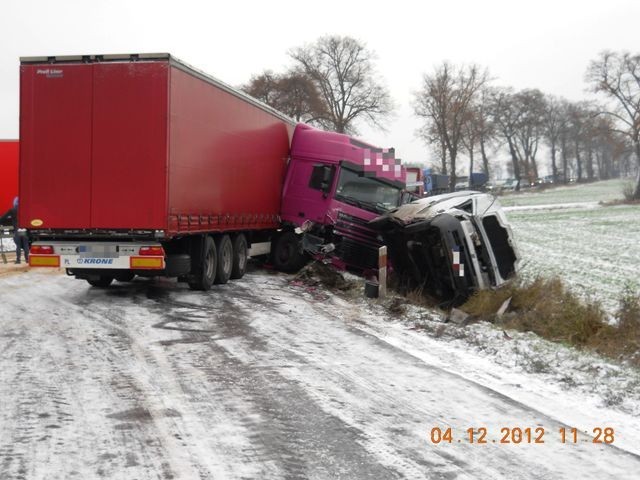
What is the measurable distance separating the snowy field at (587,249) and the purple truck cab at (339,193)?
11.1 feet

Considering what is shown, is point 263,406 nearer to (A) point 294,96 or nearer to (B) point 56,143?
(B) point 56,143

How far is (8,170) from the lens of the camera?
24.2 m

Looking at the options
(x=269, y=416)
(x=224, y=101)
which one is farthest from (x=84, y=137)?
(x=269, y=416)

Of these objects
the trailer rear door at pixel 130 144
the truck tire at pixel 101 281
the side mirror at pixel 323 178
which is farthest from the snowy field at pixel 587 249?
the truck tire at pixel 101 281

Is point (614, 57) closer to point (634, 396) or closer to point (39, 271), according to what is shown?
point (39, 271)

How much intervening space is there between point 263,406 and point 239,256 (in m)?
8.86

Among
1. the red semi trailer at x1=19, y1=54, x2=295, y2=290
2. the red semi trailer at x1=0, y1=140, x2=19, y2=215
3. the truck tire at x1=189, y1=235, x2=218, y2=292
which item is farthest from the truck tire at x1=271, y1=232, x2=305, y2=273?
the red semi trailer at x1=0, y1=140, x2=19, y2=215

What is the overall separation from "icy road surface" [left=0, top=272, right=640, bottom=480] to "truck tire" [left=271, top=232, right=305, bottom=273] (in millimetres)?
6803

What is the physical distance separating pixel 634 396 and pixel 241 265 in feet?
30.9

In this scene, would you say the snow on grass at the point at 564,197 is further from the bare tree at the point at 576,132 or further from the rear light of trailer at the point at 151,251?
the rear light of trailer at the point at 151,251

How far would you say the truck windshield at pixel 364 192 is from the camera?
1512 centimetres

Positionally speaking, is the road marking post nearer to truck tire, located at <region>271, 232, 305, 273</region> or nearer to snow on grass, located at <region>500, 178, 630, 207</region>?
truck tire, located at <region>271, 232, 305, 273</region>

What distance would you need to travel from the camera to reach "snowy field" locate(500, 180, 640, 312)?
14.3m
